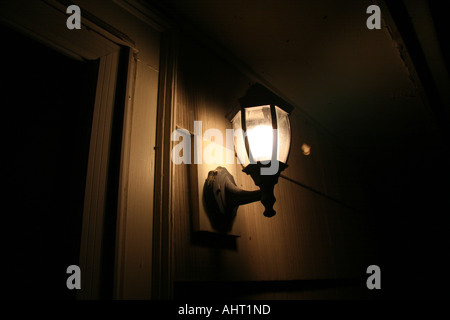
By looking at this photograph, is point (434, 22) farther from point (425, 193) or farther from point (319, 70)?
point (425, 193)

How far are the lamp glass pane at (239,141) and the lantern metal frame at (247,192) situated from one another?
0.10ft

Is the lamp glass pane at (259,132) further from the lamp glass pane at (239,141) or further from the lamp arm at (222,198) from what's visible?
the lamp arm at (222,198)

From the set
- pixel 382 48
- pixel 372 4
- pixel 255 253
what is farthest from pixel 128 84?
pixel 382 48

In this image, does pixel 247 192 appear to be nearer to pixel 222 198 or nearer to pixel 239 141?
pixel 222 198

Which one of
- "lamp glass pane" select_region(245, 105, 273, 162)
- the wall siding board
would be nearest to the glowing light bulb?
"lamp glass pane" select_region(245, 105, 273, 162)

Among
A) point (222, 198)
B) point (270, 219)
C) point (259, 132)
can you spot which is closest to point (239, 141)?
point (259, 132)

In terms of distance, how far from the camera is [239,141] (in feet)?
4.06

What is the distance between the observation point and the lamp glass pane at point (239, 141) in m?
1.19

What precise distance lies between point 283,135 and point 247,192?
10.9 inches

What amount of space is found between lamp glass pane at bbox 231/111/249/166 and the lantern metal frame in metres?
0.03

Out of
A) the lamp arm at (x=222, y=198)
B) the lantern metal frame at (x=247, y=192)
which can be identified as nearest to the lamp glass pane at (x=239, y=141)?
the lantern metal frame at (x=247, y=192)

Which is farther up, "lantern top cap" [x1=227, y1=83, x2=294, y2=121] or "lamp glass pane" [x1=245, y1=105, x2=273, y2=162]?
"lantern top cap" [x1=227, y1=83, x2=294, y2=121]

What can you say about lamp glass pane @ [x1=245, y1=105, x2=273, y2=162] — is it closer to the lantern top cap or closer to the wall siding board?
the lantern top cap

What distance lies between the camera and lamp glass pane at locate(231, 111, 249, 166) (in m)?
1.19
